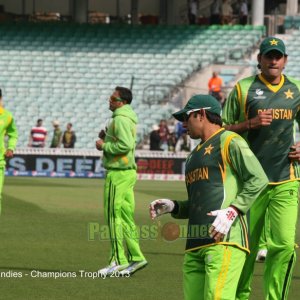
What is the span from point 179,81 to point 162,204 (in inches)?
1269

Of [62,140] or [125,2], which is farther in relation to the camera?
[125,2]

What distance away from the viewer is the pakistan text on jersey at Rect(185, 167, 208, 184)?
6859 mm

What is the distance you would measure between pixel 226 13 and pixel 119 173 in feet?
112

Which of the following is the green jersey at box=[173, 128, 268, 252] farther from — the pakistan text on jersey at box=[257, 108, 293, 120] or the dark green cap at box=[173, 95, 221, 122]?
the pakistan text on jersey at box=[257, 108, 293, 120]

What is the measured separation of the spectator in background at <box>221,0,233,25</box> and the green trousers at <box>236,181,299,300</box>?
35262 millimetres

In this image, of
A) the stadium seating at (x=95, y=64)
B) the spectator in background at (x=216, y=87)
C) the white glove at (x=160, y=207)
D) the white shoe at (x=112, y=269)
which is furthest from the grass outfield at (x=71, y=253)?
the stadium seating at (x=95, y=64)

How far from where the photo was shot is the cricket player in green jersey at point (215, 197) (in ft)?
21.8

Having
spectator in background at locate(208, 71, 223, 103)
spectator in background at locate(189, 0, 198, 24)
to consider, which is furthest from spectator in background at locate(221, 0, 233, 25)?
spectator in background at locate(208, 71, 223, 103)

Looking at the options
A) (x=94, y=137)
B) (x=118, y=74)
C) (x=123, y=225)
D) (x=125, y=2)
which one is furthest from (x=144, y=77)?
(x=123, y=225)

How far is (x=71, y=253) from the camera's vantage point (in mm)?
13367

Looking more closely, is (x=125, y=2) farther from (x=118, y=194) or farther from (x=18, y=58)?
(x=118, y=194)

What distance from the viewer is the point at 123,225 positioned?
39.4 ft

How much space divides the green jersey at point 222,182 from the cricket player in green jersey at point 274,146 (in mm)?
1861
